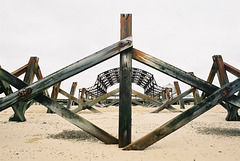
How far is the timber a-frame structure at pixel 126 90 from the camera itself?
7.20ft

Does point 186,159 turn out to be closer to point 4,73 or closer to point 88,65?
point 88,65

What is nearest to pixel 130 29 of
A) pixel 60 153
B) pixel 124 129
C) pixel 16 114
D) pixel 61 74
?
pixel 61 74

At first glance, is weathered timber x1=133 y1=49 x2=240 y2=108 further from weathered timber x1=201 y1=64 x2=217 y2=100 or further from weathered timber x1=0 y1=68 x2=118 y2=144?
weathered timber x1=201 y1=64 x2=217 y2=100

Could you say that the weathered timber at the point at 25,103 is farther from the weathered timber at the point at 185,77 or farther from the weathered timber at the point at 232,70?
the weathered timber at the point at 232,70

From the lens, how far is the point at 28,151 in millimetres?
2111

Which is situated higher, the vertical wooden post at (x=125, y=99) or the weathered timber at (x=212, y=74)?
the weathered timber at (x=212, y=74)

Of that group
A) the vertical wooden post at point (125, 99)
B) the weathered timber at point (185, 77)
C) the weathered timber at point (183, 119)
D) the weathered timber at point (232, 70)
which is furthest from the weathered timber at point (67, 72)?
the weathered timber at point (232, 70)

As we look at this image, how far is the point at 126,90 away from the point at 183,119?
0.88 metres

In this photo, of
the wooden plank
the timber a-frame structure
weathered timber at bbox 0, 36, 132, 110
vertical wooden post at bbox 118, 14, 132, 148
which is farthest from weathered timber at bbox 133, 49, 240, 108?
the wooden plank

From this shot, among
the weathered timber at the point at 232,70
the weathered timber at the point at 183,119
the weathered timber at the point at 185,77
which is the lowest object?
the weathered timber at the point at 183,119

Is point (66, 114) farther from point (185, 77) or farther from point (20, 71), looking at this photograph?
point (20, 71)

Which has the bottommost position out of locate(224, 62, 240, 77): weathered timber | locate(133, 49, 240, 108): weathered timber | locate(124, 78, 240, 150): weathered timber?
locate(124, 78, 240, 150): weathered timber

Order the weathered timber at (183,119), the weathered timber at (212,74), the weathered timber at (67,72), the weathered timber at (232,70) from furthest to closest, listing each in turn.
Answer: the weathered timber at (212,74), the weathered timber at (232,70), the weathered timber at (67,72), the weathered timber at (183,119)

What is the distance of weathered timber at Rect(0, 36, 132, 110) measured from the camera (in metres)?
2.28
